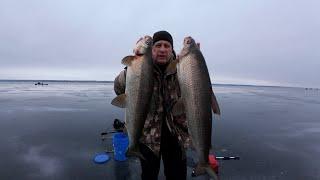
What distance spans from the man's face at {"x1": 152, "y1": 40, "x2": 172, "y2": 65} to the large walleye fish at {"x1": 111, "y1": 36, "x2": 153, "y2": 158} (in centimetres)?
59

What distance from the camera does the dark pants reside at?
4.32 metres

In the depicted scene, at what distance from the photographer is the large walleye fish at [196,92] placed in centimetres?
320

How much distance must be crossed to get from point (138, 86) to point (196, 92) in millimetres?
639

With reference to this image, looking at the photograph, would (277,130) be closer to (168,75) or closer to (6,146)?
(6,146)

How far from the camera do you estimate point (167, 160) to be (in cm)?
444

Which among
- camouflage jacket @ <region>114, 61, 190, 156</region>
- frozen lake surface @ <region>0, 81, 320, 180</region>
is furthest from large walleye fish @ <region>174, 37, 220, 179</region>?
frozen lake surface @ <region>0, 81, 320, 180</region>

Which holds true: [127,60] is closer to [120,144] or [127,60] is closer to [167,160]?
[167,160]

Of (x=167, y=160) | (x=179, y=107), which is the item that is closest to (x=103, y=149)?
(x=167, y=160)

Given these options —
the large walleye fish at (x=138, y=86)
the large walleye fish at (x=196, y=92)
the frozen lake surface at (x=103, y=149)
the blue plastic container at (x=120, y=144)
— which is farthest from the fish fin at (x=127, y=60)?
the blue plastic container at (x=120, y=144)

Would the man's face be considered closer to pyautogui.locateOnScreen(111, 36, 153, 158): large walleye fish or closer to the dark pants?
pyautogui.locateOnScreen(111, 36, 153, 158): large walleye fish

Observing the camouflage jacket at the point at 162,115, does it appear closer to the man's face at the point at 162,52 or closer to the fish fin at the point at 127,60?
the man's face at the point at 162,52

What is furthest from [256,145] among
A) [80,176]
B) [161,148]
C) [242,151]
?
[161,148]

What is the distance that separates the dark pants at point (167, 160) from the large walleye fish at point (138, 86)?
0.77m

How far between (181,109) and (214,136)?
31.7 ft
